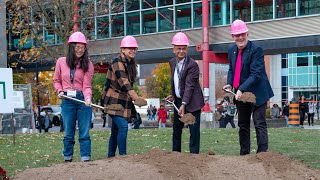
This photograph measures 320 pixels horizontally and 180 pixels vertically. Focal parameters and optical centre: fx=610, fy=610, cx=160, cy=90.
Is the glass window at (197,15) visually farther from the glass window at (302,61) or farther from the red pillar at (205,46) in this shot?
the glass window at (302,61)

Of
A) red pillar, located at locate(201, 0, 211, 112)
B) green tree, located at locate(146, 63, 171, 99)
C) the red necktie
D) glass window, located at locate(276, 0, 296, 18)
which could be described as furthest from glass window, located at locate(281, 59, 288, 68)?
the red necktie

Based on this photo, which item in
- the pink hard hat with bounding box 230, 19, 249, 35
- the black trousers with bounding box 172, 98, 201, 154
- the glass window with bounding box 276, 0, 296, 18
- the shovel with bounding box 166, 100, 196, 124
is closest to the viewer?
the pink hard hat with bounding box 230, 19, 249, 35

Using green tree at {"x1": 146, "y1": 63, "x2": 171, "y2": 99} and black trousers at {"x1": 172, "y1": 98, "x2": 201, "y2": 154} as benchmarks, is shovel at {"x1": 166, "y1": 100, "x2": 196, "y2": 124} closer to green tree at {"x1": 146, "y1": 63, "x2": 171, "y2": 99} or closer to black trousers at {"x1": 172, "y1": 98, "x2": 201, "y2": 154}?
black trousers at {"x1": 172, "y1": 98, "x2": 201, "y2": 154}

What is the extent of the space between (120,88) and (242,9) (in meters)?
29.5

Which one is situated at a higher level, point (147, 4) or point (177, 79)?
point (147, 4)

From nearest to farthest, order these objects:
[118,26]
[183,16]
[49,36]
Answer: [183,16]
[49,36]
[118,26]

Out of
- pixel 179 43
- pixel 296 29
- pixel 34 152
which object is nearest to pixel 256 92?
pixel 179 43

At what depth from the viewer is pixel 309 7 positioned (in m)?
34.1

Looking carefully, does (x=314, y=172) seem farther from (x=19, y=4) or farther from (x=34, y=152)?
(x=19, y=4)

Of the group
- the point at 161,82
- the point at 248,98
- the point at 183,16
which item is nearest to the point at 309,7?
the point at 183,16

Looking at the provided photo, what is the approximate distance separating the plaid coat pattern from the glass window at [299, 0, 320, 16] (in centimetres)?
2635

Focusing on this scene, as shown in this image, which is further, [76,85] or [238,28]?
[76,85]

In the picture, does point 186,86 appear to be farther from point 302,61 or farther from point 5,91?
point 302,61

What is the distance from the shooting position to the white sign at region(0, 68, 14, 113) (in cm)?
1185
